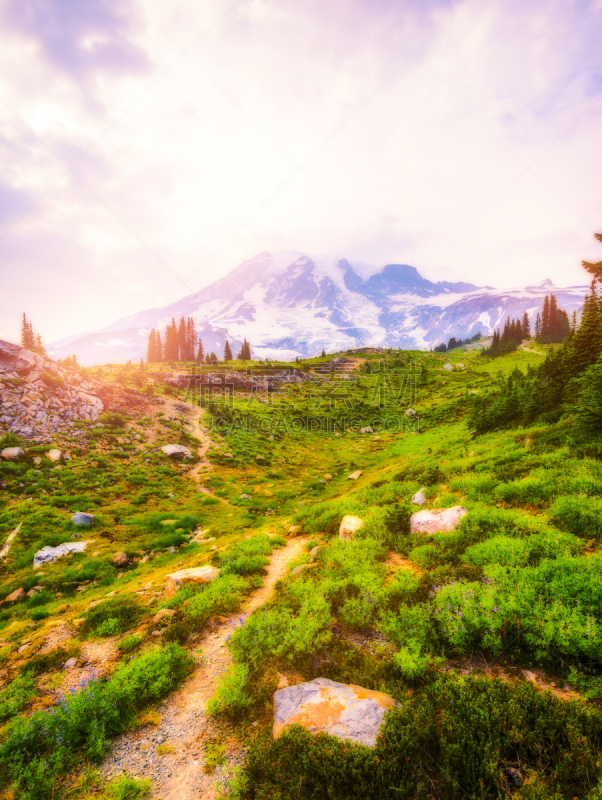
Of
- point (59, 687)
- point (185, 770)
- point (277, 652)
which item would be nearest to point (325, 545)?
point (277, 652)

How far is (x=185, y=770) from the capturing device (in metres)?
4.95

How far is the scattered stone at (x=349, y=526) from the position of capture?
11.4 meters

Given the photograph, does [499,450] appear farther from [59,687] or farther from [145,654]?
[59,687]

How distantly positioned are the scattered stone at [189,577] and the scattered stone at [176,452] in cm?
1819

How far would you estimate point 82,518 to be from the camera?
1609 centimetres

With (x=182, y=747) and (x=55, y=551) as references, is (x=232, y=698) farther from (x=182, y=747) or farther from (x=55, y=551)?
(x=55, y=551)

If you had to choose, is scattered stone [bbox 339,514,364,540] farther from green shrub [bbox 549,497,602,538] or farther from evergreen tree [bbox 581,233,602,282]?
evergreen tree [bbox 581,233,602,282]

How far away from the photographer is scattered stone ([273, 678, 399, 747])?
15.7 feet

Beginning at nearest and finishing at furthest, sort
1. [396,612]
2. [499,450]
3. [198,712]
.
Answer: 1. [198,712]
2. [396,612]
3. [499,450]

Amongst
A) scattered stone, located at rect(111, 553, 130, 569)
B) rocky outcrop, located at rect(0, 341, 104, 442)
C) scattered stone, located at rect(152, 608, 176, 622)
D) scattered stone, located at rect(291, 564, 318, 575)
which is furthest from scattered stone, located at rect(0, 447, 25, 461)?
scattered stone, located at rect(291, 564, 318, 575)

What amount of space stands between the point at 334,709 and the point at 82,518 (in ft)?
54.6

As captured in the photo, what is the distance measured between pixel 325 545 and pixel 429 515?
4063mm

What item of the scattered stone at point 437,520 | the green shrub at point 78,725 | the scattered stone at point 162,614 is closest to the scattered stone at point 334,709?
the green shrub at point 78,725

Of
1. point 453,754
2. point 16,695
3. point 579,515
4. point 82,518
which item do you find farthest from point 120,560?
point 579,515
